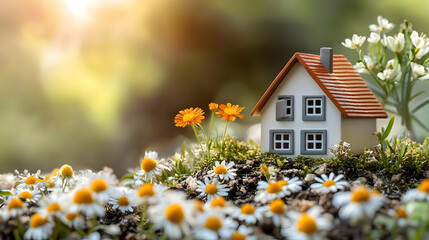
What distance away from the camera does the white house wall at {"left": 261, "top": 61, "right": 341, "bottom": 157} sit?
3.06 meters

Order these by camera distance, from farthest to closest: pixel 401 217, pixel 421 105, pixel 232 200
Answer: pixel 421 105 → pixel 232 200 → pixel 401 217

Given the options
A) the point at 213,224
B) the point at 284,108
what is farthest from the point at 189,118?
the point at 213,224

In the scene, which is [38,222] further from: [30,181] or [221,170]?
[221,170]

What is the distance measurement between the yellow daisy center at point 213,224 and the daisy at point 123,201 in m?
0.84

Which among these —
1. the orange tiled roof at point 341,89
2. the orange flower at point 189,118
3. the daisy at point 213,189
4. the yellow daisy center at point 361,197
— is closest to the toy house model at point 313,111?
the orange tiled roof at point 341,89

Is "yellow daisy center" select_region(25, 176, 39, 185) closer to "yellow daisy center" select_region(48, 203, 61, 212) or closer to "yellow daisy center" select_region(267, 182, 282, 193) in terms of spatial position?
"yellow daisy center" select_region(48, 203, 61, 212)

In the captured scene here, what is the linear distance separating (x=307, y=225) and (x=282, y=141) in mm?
1520

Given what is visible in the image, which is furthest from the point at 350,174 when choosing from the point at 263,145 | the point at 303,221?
the point at 303,221

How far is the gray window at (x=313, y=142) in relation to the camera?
3.10 meters

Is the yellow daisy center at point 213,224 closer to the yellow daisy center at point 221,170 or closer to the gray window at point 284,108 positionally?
the yellow daisy center at point 221,170

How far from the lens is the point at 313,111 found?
3.13 metres

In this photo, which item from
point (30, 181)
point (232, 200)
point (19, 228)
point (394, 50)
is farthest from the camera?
point (394, 50)

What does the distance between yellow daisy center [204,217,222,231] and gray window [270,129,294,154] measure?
4.57ft

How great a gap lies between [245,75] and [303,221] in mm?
3930
